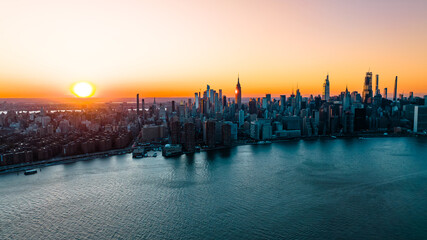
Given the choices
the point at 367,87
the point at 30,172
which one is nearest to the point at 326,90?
the point at 367,87

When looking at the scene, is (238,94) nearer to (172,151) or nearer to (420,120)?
(420,120)

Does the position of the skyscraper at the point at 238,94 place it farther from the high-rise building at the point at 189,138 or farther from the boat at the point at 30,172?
the boat at the point at 30,172

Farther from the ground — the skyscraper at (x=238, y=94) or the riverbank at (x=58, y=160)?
the skyscraper at (x=238, y=94)

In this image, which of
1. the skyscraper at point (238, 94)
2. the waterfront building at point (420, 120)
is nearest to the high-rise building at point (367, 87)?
the waterfront building at point (420, 120)

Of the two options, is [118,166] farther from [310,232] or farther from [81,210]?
[310,232]

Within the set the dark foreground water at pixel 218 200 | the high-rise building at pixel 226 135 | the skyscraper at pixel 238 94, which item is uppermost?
the skyscraper at pixel 238 94

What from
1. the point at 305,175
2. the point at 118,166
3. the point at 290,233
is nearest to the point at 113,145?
the point at 118,166

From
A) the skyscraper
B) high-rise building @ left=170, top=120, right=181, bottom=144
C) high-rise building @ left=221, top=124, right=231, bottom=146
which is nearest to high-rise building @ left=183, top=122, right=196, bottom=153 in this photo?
high-rise building @ left=170, top=120, right=181, bottom=144

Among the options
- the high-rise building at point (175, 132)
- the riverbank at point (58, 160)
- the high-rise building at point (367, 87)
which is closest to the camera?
the riverbank at point (58, 160)

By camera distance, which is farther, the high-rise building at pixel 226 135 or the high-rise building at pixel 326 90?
the high-rise building at pixel 326 90
